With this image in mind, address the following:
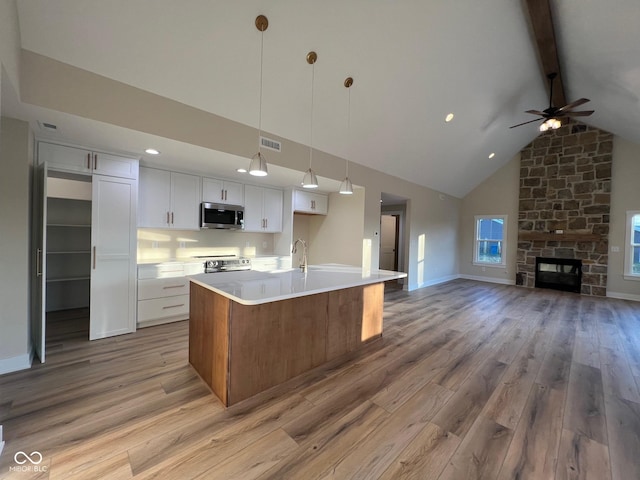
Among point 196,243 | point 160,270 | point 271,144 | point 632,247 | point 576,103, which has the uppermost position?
point 576,103

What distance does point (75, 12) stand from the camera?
6.38 ft

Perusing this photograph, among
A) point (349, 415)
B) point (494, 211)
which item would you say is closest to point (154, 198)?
point (349, 415)

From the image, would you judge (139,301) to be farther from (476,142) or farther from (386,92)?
(476,142)

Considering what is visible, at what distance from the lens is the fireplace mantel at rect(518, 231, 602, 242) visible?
6.40 metres

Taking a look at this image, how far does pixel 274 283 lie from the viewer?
7.93ft

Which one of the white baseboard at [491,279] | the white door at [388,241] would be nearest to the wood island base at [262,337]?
the white door at [388,241]

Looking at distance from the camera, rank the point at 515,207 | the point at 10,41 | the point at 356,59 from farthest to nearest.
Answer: the point at 515,207 → the point at 356,59 → the point at 10,41

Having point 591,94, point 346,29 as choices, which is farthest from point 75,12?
point 591,94

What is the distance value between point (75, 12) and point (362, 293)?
3431 mm

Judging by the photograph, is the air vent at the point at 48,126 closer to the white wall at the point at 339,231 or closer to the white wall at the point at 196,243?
the white wall at the point at 196,243

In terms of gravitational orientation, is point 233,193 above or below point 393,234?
above

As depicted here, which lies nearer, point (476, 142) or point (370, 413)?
point (370, 413)

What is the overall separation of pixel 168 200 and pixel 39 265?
162 centimetres

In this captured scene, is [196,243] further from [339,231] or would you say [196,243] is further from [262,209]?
[339,231]
